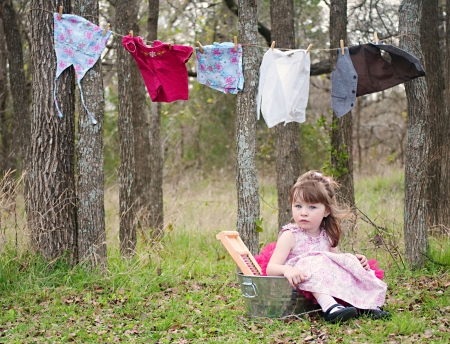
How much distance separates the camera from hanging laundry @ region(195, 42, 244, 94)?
5.89 metres

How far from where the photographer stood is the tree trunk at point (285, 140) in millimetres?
7441

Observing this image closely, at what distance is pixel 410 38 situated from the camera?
5.82m

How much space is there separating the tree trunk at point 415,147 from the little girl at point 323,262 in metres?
1.49

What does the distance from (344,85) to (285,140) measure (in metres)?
1.63

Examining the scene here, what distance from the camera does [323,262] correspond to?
4391mm

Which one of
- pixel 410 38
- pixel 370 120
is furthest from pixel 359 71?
pixel 370 120

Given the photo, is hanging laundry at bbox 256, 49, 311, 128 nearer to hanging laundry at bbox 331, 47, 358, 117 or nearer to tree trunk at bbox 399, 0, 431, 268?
hanging laundry at bbox 331, 47, 358, 117

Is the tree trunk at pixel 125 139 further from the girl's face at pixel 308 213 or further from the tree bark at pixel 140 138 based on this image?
the girl's face at pixel 308 213

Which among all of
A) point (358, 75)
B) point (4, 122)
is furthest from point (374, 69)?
point (4, 122)

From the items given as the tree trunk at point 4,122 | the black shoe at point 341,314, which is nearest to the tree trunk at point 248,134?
the black shoe at point 341,314

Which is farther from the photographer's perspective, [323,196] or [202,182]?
[202,182]

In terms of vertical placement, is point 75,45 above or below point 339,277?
above

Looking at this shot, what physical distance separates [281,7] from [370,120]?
10.6 m

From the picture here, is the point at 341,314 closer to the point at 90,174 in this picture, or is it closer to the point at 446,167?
the point at 90,174
